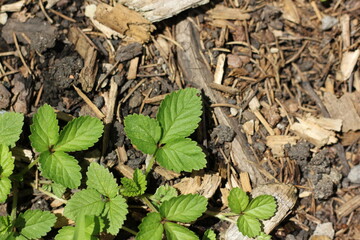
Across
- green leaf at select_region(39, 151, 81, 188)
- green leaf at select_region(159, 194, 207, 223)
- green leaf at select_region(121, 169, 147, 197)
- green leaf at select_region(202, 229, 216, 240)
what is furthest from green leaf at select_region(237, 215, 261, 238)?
green leaf at select_region(39, 151, 81, 188)

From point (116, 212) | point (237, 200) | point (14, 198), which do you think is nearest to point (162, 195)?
point (116, 212)

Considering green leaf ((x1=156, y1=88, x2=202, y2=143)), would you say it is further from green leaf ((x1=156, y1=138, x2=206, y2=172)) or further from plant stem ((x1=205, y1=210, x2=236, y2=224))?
plant stem ((x1=205, y1=210, x2=236, y2=224))

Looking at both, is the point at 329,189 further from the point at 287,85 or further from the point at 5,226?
the point at 5,226

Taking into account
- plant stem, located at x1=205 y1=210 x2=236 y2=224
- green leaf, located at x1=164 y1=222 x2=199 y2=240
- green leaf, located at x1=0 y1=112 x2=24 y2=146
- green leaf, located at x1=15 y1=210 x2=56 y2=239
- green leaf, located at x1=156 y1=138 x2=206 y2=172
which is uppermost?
green leaf, located at x1=0 y1=112 x2=24 y2=146

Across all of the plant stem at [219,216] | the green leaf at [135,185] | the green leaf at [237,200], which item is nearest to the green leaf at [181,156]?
the green leaf at [135,185]

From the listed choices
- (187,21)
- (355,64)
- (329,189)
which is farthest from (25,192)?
(355,64)

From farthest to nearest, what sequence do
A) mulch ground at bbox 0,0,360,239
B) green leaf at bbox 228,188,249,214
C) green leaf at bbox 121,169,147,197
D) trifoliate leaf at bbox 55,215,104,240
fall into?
mulch ground at bbox 0,0,360,239 → green leaf at bbox 228,188,249,214 → green leaf at bbox 121,169,147,197 → trifoliate leaf at bbox 55,215,104,240

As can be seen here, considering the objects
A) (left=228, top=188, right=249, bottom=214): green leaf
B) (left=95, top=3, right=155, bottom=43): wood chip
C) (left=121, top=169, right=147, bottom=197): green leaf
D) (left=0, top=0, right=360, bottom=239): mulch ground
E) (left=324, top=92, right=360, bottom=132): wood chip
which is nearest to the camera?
(left=121, top=169, right=147, bottom=197): green leaf

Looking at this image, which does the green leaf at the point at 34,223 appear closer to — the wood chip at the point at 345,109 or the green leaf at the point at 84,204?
the green leaf at the point at 84,204
